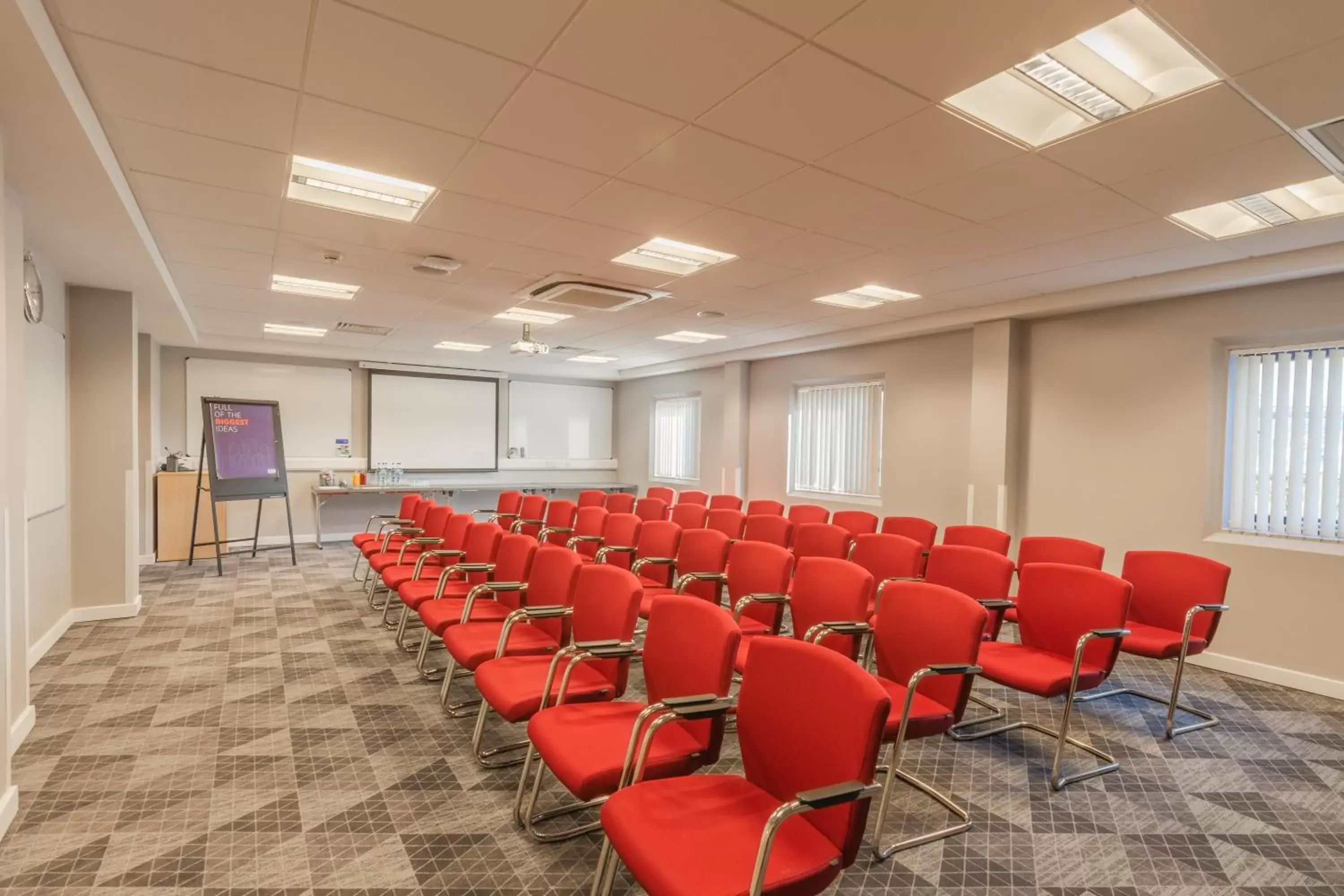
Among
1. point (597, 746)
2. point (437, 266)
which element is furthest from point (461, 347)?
point (597, 746)

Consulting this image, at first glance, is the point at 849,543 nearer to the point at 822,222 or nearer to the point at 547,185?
the point at 822,222

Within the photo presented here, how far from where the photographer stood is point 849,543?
4.93 m

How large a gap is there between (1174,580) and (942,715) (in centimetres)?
231

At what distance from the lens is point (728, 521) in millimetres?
6039

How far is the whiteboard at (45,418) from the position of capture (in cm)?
407

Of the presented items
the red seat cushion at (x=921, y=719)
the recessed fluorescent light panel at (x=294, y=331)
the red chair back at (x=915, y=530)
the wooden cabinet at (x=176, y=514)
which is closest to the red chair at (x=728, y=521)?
the red chair back at (x=915, y=530)

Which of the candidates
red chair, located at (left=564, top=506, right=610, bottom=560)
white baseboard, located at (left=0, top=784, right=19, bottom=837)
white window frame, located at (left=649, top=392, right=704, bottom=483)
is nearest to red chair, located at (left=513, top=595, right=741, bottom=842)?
A: white baseboard, located at (left=0, top=784, right=19, bottom=837)

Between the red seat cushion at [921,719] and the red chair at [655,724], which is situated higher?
the red chair at [655,724]

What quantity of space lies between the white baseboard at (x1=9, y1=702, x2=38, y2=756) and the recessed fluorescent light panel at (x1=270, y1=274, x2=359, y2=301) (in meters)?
3.41

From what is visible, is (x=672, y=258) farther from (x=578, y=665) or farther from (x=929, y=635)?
(x=929, y=635)

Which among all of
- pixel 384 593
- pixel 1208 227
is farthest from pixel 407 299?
pixel 1208 227

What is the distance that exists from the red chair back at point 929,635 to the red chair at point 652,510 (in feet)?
12.9

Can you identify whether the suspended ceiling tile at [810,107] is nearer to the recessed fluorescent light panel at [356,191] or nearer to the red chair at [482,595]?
the recessed fluorescent light panel at [356,191]

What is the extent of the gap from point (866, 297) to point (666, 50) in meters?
4.11
